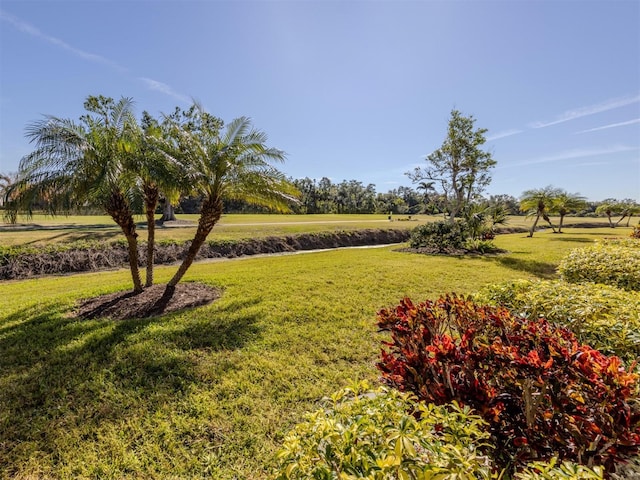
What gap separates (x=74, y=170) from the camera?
22.2 ft

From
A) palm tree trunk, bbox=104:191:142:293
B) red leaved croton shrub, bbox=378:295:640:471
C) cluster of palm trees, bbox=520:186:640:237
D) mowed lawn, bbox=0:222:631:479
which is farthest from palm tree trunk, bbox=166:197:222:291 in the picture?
cluster of palm trees, bbox=520:186:640:237

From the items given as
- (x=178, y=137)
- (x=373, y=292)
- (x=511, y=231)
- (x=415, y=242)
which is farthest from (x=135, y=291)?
(x=511, y=231)

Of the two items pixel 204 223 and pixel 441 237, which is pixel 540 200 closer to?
pixel 441 237

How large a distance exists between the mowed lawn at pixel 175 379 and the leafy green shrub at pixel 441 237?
9.45 m

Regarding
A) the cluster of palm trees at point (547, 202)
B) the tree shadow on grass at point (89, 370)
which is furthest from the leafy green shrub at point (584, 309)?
the cluster of palm trees at point (547, 202)

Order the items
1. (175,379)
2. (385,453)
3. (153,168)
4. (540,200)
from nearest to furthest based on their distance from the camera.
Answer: (385,453) → (175,379) → (153,168) → (540,200)

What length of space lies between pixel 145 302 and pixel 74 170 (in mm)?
3595

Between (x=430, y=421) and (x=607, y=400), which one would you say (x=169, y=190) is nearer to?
(x=430, y=421)

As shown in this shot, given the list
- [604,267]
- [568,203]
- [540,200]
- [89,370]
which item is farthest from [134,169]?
[568,203]

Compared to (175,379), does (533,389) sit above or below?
above

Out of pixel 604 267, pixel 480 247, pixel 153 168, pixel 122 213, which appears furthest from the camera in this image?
pixel 480 247

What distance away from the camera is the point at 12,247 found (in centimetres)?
Answer: 1384

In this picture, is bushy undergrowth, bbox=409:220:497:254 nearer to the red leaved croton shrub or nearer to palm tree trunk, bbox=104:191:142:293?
palm tree trunk, bbox=104:191:142:293

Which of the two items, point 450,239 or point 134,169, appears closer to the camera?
point 134,169
